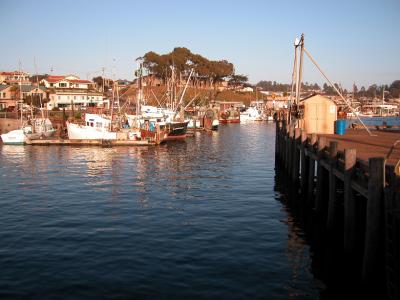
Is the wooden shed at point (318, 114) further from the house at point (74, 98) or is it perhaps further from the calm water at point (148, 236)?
the house at point (74, 98)

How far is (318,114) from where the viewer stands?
39.7m

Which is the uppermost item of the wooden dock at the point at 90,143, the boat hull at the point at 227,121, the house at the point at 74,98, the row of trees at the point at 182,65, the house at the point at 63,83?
the row of trees at the point at 182,65

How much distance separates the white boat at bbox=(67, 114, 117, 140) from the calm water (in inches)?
812

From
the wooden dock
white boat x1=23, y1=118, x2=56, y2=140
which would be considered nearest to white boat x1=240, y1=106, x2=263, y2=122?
white boat x1=23, y1=118, x2=56, y2=140

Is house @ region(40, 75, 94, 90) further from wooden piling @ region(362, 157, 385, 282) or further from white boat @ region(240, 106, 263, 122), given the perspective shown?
wooden piling @ region(362, 157, 385, 282)

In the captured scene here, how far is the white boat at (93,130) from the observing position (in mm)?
60844

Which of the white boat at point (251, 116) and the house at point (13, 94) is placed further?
the white boat at point (251, 116)

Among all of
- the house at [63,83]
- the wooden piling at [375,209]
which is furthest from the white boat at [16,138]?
the house at [63,83]

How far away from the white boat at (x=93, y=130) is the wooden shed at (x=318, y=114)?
2896 centimetres

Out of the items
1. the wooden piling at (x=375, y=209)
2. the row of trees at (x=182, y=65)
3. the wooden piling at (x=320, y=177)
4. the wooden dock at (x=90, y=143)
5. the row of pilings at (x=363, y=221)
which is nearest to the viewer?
the row of pilings at (x=363, y=221)

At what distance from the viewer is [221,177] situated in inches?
1453

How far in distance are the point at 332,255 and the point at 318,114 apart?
2396 cm

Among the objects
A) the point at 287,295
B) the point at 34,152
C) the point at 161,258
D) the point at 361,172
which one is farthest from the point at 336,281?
the point at 34,152

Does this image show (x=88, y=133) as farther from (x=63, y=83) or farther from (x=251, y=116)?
(x=251, y=116)
